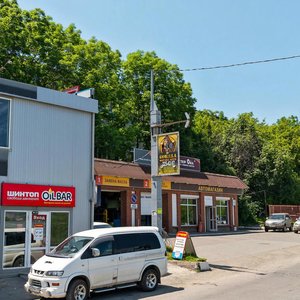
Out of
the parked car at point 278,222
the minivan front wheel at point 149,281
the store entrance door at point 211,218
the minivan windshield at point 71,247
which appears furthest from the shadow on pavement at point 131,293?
the parked car at point 278,222

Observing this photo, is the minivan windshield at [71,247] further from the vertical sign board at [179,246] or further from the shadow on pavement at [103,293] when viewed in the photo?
the vertical sign board at [179,246]

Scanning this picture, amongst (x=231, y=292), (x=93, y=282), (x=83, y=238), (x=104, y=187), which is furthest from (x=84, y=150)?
(x=104, y=187)

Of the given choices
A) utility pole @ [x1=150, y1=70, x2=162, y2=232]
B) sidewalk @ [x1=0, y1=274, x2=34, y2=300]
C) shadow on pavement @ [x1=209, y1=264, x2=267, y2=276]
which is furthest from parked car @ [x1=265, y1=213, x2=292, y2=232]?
sidewalk @ [x1=0, y1=274, x2=34, y2=300]

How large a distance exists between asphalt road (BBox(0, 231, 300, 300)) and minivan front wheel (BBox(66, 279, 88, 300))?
864 millimetres

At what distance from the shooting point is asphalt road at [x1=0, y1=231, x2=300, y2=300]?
39.8 feet

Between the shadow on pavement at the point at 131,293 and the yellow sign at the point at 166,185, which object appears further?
the yellow sign at the point at 166,185

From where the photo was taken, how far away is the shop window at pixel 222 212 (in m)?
40.8

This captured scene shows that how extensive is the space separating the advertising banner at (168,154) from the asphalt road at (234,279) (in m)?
3.82

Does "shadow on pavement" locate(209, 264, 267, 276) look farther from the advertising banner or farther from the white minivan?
the white minivan

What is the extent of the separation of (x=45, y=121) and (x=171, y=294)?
7.94m

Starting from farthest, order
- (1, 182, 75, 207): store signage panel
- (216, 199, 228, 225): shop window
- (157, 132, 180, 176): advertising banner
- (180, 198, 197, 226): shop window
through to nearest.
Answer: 1. (216, 199, 228, 225): shop window
2. (180, 198, 197, 226): shop window
3. (157, 132, 180, 176): advertising banner
4. (1, 182, 75, 207): store signage panel

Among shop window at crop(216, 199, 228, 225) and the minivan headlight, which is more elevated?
shop window at crop(216, 199, 228, 225)

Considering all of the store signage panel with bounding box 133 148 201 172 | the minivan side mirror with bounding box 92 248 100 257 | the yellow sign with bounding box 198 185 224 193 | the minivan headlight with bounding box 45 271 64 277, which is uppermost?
the store signage panel with bounding box 133 148 201 172

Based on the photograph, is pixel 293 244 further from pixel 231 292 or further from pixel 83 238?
pixel 83 238
